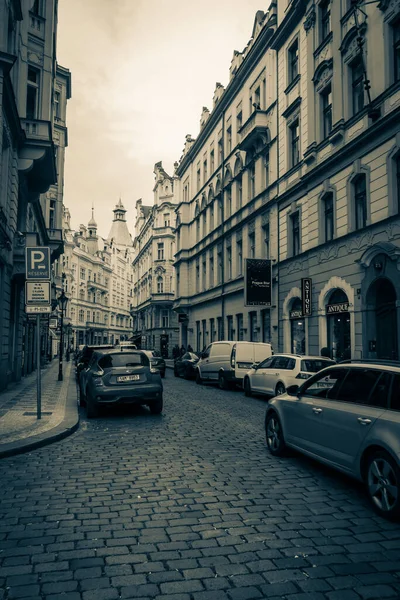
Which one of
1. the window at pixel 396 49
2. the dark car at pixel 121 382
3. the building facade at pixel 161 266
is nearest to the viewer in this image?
the dark car at pixel 121 382

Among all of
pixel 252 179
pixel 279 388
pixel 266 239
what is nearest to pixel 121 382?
pixel 279 388

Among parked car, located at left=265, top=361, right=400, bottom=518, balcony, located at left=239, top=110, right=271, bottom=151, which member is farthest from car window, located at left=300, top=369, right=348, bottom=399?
balcony, located at left=239, top=110, right=271, bottom=151

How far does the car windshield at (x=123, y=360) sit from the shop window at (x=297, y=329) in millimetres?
11286

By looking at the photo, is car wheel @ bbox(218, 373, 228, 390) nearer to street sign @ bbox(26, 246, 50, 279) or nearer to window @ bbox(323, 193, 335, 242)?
window @ bbox(323, 193, 335, 242)

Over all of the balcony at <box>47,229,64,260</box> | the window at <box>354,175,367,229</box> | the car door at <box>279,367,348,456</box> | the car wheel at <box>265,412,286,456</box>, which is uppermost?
the balcony at <box>47,229,64,260</box>

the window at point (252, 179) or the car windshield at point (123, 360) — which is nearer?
the car windshield at point (123, 360)

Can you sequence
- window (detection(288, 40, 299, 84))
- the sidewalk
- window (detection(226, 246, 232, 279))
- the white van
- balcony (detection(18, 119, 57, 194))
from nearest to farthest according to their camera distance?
the sidewalk → the white van → balcony (detection(18, 119, 57, 194)) → window (detection(288, 40, 299, 84)) → window (detection(226, 246, 232, 279))

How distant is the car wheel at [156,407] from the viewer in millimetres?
11773

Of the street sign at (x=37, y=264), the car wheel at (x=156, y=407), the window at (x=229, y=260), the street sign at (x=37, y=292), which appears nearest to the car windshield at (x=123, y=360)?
the car wheel at (x=156, y=407)

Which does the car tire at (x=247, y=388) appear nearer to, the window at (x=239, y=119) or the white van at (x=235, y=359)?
the white van at (x=235, y=359)

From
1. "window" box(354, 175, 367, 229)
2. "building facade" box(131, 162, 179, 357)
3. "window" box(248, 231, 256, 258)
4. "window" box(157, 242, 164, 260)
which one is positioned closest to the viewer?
"window" box(354, 175, 367, 229)

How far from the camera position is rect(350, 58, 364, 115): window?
18.0 meters

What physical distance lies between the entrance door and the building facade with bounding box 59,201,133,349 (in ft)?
171

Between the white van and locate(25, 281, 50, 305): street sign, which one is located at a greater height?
locate(25, 281, 50, 305): street sign
